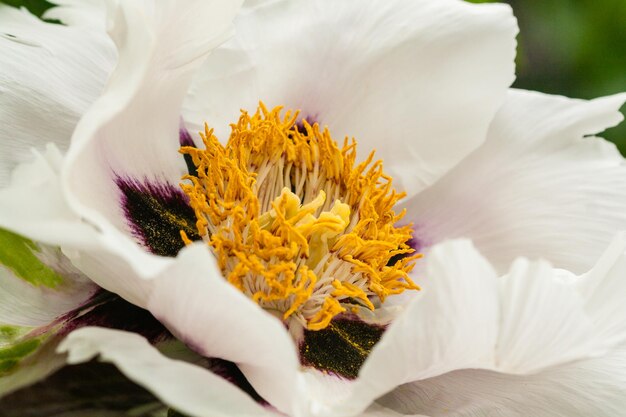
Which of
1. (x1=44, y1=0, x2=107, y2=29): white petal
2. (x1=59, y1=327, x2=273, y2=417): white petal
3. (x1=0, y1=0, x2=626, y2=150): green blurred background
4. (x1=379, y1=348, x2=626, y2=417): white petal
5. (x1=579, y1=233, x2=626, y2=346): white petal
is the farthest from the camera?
(x1=0, y1=0, x2=626, y2=150): green blurred background

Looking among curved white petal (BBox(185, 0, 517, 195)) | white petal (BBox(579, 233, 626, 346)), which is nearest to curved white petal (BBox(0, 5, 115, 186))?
curved white petal (BBox(185, 0, 517, 195))

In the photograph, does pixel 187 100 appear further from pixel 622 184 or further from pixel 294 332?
pixel 622 184

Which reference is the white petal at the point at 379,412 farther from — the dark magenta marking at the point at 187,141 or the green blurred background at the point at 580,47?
the green blurred background at the point at 580,47

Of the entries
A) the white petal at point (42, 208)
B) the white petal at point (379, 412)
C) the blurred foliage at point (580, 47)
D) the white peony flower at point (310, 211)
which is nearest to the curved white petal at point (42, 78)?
the white peony flower at point (310, 211)

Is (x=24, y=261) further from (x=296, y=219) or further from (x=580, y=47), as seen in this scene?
(x=580, y=47)

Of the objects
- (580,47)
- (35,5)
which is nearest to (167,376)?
(35,5)

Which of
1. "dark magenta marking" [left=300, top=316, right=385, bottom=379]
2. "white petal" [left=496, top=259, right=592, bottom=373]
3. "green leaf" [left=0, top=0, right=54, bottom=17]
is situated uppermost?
"white petal" [left=496, top=259, right=592, bottom=373]

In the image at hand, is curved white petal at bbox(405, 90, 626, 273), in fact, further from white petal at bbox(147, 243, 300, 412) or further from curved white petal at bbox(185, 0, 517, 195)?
white petal at bbox(147, 243, 300, 412)
